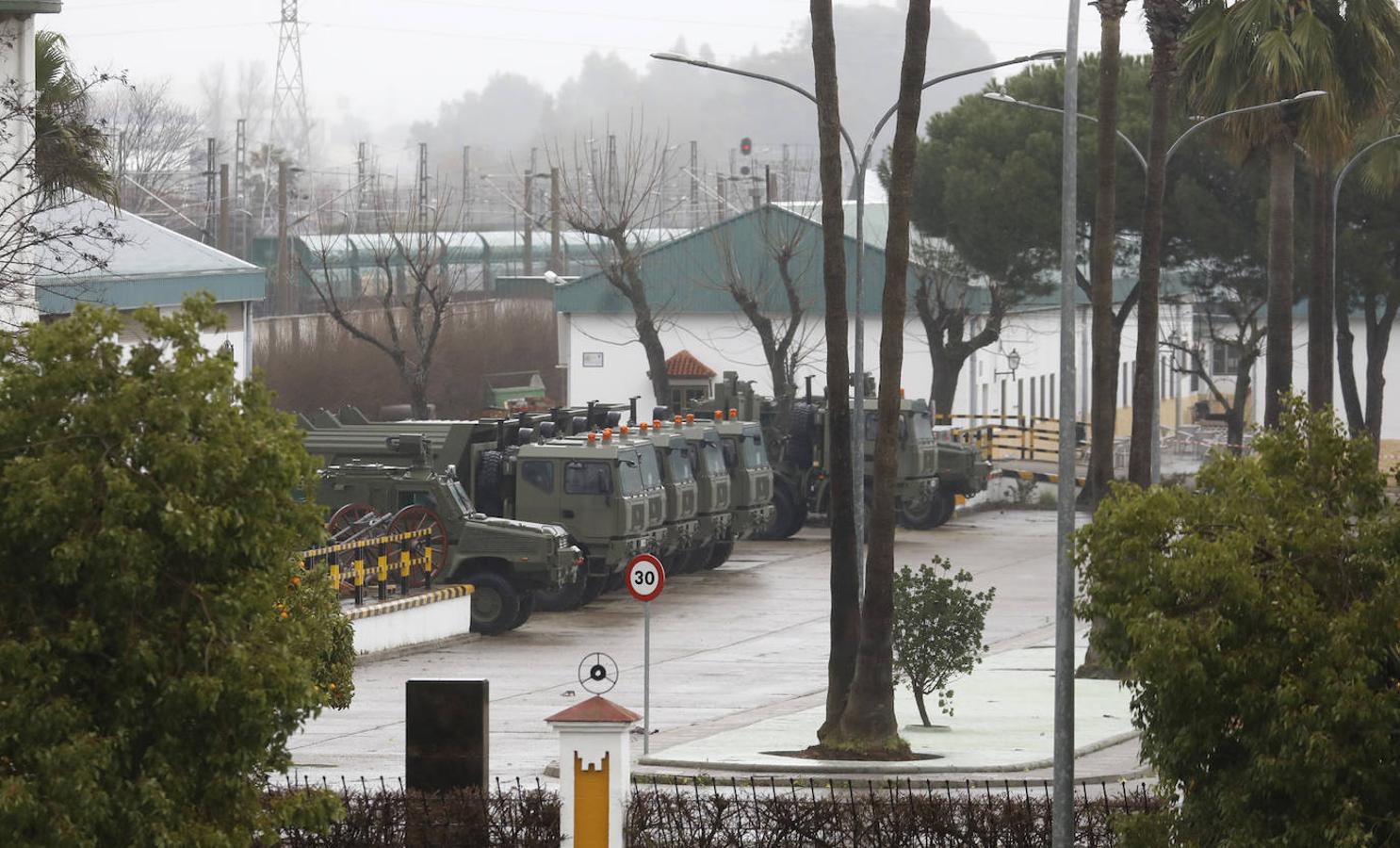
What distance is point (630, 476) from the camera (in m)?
32.7

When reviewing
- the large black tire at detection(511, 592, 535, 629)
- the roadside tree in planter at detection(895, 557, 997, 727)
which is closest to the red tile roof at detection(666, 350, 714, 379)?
the large black tire at detection(511, 592, 535, 629)

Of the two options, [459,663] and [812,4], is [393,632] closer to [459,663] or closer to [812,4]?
[459,663]

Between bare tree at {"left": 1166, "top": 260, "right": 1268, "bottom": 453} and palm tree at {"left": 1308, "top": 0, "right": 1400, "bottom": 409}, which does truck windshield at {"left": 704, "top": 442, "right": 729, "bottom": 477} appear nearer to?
palm tree at {"left": 1308, "top": 0, "right": 1400, "bottom": 409}

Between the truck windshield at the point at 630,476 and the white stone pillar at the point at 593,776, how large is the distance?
18053 mm

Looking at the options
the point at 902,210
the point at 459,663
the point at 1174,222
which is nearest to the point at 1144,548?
the point at 902,210

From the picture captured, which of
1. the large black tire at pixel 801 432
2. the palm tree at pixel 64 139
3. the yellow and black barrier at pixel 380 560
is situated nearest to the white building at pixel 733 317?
the large black tire at pixel 801 432

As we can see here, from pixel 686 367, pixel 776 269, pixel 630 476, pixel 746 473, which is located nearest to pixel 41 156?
pixel 630 476

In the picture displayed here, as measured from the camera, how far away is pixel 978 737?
21859mm

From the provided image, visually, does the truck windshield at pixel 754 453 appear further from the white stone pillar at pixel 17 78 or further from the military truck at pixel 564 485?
the white stone pillar at pixel 17 78

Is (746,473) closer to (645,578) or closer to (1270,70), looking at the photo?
(1270,70)

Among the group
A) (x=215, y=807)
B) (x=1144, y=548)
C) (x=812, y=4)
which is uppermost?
(x=812, y=4)

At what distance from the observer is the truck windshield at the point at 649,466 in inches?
1313

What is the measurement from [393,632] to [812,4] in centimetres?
1099

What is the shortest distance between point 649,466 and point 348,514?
4888 mm
